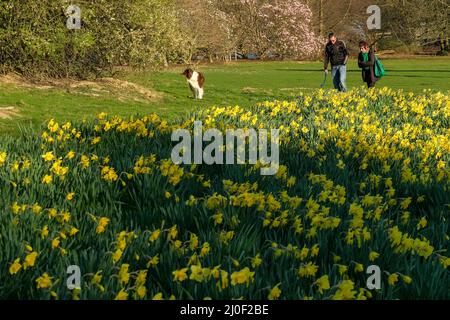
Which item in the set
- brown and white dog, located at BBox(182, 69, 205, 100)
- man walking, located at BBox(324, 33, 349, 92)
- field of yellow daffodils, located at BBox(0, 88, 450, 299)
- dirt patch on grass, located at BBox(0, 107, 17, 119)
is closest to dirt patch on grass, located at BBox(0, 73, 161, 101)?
brown and white dog, located at BBox(182, 69, 205, 100)

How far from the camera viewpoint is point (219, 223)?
4.72 meters

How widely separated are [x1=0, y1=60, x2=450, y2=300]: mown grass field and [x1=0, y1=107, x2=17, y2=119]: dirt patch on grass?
6.09 m

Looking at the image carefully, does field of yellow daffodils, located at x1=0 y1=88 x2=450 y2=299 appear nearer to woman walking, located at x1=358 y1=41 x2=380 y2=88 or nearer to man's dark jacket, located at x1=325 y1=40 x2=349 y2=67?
woman walking, located at x1=358 y1=41 x2=380 y2=88

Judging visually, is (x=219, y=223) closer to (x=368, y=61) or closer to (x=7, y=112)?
(x=7, y=112)

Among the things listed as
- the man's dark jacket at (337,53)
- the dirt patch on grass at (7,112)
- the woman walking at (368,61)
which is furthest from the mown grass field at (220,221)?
the man's dark jacket at (337,53)

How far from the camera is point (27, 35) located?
18.7 meters

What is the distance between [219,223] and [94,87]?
16250mm

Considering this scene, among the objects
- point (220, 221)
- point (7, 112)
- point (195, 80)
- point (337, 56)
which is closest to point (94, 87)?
point (195, 80)

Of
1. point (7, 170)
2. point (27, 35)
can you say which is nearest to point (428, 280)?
point (7, 170)

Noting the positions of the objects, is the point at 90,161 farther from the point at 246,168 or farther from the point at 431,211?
the point at 431,211

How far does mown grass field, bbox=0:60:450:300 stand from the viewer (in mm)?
3521

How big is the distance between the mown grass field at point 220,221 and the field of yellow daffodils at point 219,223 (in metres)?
0.01

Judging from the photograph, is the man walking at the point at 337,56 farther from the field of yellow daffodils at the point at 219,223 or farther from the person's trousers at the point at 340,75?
the field of yellow daffodils at the point at 219,223

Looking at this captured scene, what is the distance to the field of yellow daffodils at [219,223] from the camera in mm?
3514
